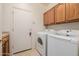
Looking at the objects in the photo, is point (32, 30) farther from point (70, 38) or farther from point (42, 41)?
point (70, 38)

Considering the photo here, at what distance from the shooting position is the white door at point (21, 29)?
5.22ft

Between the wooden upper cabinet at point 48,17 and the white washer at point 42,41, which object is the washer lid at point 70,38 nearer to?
the white washer at point 42,41

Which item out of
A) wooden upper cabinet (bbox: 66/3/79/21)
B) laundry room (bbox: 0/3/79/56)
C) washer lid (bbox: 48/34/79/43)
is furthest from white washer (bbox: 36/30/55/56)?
wooden upper cabinet (bbox: 66/3/79/21)

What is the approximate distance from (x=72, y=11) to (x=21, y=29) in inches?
28.8

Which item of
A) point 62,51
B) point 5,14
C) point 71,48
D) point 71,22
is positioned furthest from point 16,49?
point 71,22

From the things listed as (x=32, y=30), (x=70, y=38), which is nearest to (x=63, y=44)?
(x=70, y=38)

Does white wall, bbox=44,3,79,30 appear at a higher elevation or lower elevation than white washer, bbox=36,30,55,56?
higher

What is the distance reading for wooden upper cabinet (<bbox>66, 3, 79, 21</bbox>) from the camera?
1.49 meters

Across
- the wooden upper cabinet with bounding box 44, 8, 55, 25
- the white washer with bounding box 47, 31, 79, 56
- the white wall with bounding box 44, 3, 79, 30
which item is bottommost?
the white washer with bounding box 47, 31, 79, 56

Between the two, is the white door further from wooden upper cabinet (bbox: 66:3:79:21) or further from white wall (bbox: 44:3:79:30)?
wooden upper cabinet (bbox: 66:3:79:21)

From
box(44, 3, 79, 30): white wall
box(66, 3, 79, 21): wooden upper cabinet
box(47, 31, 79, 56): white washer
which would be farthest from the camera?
box(44, 3, 79, 30): white wall

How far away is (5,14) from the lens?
5.06 feet

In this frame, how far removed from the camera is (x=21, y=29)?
159cm

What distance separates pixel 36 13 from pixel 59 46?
520mm
